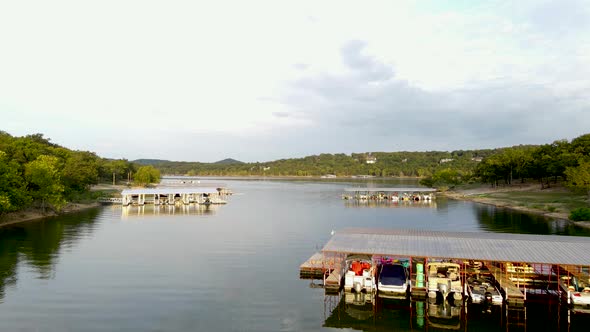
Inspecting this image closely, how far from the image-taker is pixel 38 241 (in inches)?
1732

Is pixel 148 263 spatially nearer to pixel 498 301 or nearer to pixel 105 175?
pixel 498 301

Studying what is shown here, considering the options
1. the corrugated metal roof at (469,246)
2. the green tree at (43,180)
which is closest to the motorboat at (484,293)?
the corrugated metal roof at (469,246)

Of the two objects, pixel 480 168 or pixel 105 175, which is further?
pixel 105 175

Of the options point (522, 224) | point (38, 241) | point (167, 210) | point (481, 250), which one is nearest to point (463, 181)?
point (522, 224)

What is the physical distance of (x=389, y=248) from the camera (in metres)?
27.0

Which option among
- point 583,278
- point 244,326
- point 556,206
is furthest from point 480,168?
point 244,326

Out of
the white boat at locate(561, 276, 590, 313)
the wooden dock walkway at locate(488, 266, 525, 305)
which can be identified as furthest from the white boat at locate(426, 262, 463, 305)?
the white boat at locate(561, 276, 590, 313)

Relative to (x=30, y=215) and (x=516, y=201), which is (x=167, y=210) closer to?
(x=30, y=215)

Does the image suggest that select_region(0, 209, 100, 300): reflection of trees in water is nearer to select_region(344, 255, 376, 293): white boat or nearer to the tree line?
the tree line

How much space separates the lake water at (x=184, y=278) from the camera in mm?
22484

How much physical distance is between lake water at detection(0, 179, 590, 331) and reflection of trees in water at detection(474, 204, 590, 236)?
0.14 m

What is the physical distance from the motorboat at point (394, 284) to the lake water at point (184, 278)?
4.13 ft

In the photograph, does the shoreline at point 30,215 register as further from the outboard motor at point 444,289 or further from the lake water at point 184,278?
the outboard motor at point 444,289

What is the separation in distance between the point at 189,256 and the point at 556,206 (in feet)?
196
